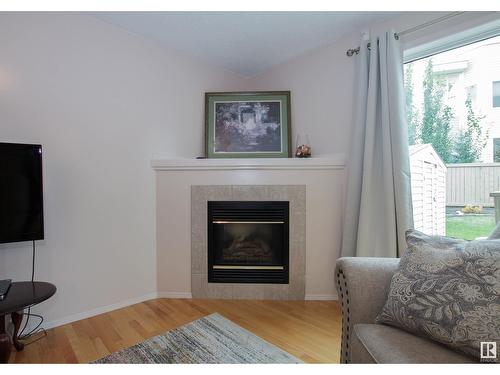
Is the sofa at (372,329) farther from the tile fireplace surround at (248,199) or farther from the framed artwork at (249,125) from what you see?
the framed artwork at (249,125)

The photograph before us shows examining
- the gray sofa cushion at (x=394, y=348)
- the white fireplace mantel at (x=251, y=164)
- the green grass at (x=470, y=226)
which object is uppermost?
the white fireplace mantel at (x=251, y=164)

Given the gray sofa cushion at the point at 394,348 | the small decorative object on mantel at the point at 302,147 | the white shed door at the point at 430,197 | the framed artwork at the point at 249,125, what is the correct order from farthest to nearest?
the framed artwork at the point at 249,125, the small decorative object on mantel at the point at 302,147, the white shed door at the point at 430,197, the gray sofa cushion at the point at 394,348

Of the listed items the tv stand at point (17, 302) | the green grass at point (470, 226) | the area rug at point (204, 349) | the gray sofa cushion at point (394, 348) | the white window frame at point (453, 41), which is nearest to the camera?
the gray sofa cushion at point (394, 348)

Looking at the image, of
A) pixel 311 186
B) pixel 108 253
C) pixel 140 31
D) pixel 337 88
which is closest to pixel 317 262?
pixel 311 186

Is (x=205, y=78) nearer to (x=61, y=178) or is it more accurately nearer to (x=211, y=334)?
(x=61, y=178)

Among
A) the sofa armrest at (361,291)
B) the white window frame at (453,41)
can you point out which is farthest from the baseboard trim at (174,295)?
the white window frame at (453,41)

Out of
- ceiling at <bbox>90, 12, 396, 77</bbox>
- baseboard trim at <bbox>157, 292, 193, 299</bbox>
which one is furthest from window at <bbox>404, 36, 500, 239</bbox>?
baseboard trim at <bbox>157, 292, 193, 299</bbox>

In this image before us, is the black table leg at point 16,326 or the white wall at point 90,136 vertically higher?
the white wall at point 90,136

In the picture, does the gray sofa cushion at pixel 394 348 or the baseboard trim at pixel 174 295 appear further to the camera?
the baseboard trim at pixel 174 295

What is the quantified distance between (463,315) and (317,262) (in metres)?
1.56

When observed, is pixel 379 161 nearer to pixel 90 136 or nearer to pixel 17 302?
pixel 90 136

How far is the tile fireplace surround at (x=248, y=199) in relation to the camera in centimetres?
246

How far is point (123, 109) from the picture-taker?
231 centimetres

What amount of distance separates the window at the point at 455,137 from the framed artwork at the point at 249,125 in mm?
1147
